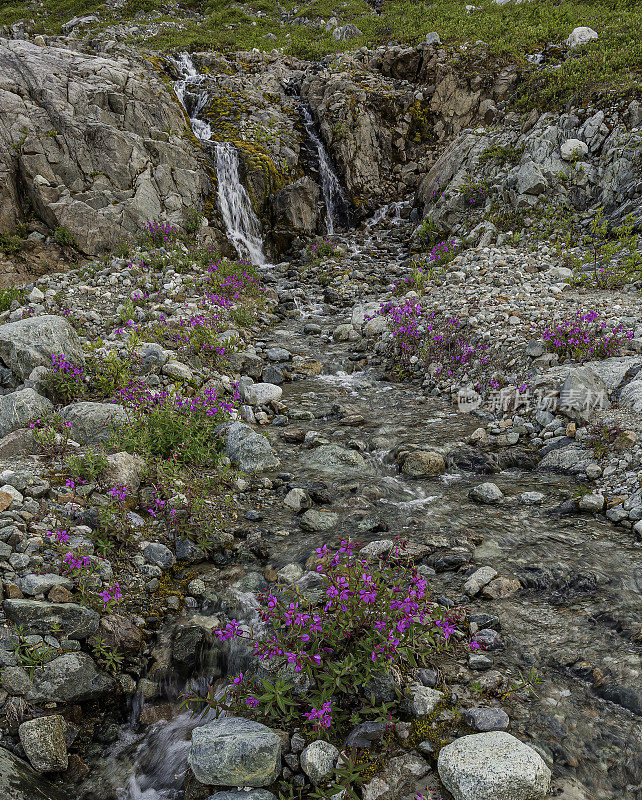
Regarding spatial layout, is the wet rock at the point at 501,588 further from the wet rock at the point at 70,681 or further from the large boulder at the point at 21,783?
the large boulder at the point at 21,783

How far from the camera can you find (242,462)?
6844 millimetres

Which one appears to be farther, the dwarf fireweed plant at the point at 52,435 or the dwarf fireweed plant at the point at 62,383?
the dwarf fireweed plant at the point at 62,383

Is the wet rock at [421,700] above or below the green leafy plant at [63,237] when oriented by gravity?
below

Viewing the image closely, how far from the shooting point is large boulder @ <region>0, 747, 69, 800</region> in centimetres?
291

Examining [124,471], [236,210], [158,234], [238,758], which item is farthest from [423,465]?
[236,210]

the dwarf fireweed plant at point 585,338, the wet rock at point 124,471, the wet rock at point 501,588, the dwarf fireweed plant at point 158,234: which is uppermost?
the dwarf fireweed plant at point 158,234

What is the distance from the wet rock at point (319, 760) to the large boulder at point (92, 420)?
4.69 meters

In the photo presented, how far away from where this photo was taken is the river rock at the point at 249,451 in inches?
270

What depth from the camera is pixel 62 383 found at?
7422 millimetres

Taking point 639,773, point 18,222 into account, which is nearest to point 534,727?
point 639,773

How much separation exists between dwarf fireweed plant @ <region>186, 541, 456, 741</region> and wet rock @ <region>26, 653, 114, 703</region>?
0.87 meters

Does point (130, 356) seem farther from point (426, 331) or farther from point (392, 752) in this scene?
point (392, 752)

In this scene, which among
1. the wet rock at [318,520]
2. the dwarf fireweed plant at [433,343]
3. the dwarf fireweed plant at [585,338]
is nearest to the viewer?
the wet rock at [318,520]

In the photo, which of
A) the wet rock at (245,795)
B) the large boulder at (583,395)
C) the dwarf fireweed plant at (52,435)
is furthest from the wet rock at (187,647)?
the large boulder at (583,395)
